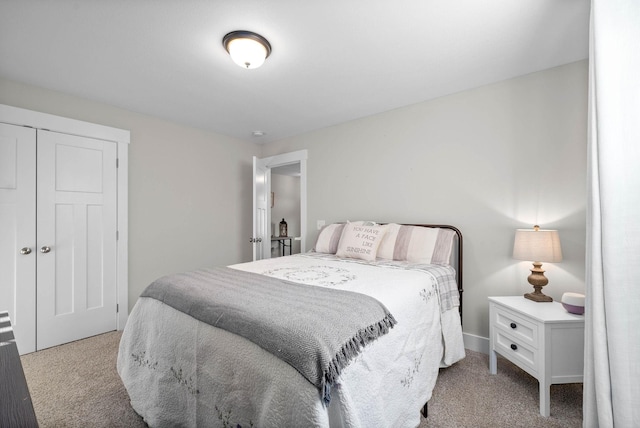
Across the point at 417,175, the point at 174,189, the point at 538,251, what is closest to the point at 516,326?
the point at 538,251

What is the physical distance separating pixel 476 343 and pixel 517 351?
0.68 meters

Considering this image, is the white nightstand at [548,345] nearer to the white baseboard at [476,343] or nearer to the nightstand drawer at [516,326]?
the nightstand drawer at [516,326]

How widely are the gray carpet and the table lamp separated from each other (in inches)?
24.8

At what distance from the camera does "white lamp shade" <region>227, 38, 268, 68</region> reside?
1.79 meters

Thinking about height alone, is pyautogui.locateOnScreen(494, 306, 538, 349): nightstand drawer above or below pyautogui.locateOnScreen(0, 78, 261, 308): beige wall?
below

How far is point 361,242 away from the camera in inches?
103

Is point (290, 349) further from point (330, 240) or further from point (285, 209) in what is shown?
point (285, 209)

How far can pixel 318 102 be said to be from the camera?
9.39ft

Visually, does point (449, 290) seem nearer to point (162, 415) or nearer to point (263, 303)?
point (263, 303)

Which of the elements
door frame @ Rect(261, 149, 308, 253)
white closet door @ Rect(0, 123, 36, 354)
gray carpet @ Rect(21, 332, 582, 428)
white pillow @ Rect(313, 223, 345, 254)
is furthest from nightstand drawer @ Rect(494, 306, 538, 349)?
white closet door @ Rect(0, 123, 36, 354)

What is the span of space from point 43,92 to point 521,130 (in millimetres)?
4245

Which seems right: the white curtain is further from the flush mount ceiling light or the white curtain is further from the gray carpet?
the flush mount ceiling light

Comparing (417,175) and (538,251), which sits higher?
(417,175)

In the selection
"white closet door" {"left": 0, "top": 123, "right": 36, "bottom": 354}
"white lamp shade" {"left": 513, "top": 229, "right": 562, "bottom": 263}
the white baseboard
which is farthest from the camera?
the white baseboard
